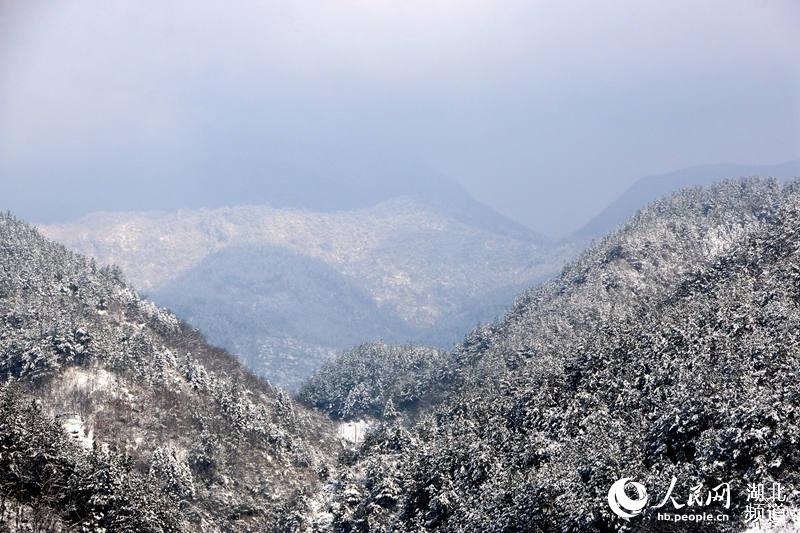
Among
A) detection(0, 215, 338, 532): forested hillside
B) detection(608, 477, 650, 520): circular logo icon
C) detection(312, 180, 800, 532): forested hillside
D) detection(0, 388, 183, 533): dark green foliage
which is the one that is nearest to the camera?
detection(312, 180, 800, 532): forested hillside

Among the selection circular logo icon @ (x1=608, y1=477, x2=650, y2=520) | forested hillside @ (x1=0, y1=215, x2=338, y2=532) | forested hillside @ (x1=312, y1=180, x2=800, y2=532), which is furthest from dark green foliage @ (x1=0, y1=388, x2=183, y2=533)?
circular logo icon @ (x1=608, y1=477, x2=650, y2=520)

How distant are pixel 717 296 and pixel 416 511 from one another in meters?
69.8

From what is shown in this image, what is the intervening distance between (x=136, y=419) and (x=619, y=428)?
3893 inches

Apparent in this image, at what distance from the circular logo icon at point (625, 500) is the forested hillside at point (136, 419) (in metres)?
52.6

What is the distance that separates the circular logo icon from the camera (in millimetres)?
71875

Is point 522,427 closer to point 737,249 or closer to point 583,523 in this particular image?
point 583,523

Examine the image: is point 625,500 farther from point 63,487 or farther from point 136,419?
point 136,419

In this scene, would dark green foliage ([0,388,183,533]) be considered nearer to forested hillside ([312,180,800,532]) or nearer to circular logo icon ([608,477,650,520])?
forested hillside ([312,180,800,532])

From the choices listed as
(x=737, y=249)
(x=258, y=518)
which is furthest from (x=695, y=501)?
(x=737, y=249)

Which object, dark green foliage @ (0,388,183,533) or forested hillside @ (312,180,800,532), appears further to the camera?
dark green foliage @ (0,388,183,533)

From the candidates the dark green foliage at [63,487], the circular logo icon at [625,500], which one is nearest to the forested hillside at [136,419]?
the dark green foliage at [63,487]

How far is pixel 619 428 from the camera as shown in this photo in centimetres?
9025

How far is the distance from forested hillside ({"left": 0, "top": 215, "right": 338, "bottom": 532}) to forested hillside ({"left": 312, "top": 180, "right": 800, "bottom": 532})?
21147mm

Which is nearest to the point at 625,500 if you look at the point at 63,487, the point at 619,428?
the point at 619,428
